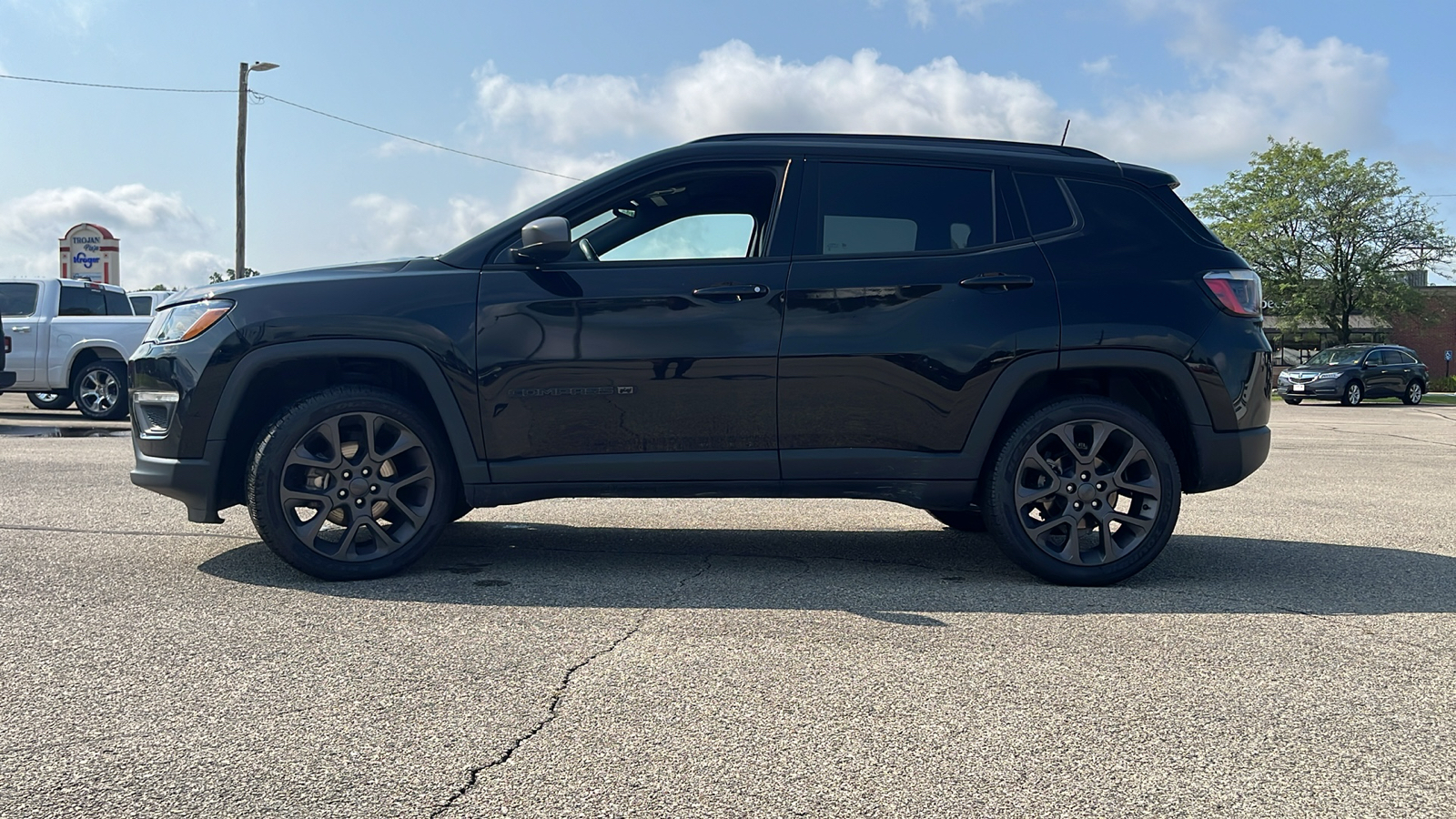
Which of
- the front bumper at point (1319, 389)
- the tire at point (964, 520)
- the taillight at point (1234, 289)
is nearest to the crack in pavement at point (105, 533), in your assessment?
the tire at point (964, 520)

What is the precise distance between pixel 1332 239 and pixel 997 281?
152 feet

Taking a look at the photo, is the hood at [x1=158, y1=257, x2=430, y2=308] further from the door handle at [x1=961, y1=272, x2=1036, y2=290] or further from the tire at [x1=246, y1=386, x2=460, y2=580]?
the door handle at [x1=961, y1=272, x2=1036, y2=290]

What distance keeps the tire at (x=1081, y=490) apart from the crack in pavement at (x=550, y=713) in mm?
1414

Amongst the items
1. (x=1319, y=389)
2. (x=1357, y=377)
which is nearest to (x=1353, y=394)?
(x=1357, y=377)

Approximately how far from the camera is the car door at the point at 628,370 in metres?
4.61

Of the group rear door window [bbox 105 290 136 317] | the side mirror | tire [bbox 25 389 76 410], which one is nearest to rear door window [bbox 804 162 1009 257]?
the side mirror

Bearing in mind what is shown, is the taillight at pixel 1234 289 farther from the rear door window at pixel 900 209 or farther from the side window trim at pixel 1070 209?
the rear door window at pixel 900 209

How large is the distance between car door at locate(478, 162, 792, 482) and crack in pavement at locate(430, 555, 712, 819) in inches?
24.0

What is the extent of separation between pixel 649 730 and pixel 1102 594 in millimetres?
2425

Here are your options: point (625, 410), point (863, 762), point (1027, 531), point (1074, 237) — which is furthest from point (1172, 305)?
point (863, 762)

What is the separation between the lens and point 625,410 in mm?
4625

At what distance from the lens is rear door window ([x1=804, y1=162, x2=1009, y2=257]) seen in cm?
484

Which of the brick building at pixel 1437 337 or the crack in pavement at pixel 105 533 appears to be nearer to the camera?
the crack in pavement at pixel 105 533

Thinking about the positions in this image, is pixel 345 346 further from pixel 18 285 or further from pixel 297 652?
pixel 18 285
